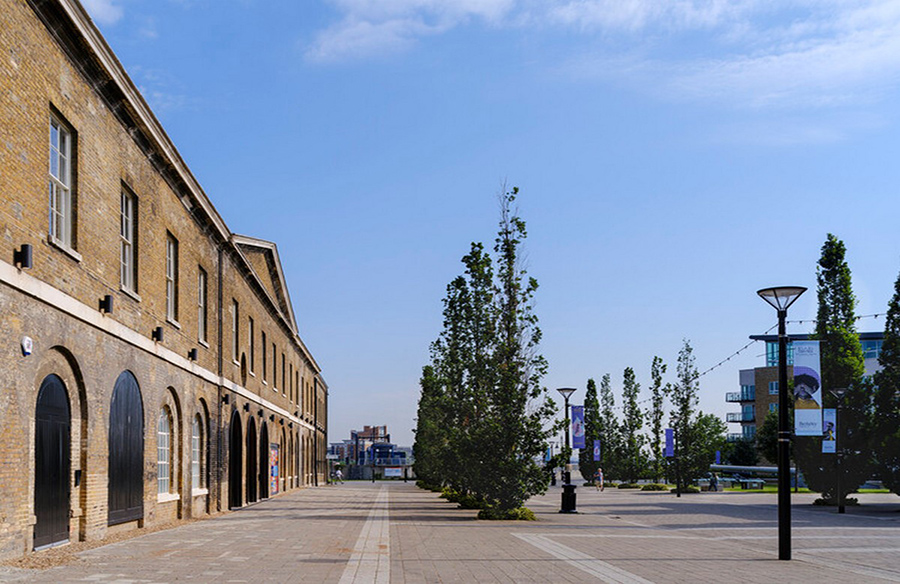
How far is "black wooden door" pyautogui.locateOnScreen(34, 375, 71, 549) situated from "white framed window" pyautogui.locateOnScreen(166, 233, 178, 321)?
805cm

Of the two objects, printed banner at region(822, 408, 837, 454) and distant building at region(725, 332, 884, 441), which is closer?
printed banner at region(822, 408, 837, 454)

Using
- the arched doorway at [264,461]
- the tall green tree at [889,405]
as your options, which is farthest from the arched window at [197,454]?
the tall green tree at [889,405]

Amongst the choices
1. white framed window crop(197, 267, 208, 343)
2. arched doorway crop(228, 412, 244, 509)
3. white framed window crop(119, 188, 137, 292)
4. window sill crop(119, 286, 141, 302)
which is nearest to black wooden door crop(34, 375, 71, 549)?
window sill crop(119, 286, 141, 302)

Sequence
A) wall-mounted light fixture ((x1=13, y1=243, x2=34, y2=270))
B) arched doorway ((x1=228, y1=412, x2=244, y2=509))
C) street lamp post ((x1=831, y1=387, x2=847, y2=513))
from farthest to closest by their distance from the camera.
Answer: street lamp post ((x1=831, y1=387, x2=847, y2=513))
arched doorway ((x1=228, y1=412, x2=244, y2=509))
wall-mounted light fixture ((x1=13, y1=243, x2=34, y2=270))

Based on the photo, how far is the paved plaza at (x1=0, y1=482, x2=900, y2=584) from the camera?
40.8ft

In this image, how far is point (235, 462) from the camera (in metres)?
32.0

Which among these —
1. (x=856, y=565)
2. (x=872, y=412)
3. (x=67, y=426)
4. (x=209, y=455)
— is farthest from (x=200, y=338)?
(x=872, y=412)

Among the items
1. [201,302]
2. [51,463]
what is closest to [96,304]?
[51,463]

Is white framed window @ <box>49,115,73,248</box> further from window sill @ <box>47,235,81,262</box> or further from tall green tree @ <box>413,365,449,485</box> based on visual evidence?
tall green tree @ <box>413,365,449,485</box>

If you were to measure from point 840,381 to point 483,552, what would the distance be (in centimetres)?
2461

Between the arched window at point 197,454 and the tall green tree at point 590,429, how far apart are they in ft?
147

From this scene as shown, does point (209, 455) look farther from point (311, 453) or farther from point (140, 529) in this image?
point (311, 453)

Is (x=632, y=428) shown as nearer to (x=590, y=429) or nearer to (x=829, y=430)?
(x=590, y=429)

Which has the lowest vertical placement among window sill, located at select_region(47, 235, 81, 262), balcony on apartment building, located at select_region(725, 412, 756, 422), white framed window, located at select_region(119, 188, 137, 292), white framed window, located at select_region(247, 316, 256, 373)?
balcony on apartment building, located at select_region(725, 412, 756, 422)
